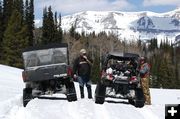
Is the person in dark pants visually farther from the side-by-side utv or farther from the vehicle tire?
the vehicle tire

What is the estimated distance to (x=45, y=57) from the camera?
1520 cm

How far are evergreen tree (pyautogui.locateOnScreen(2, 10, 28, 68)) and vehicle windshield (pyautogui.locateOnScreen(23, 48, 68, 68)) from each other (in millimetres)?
60569

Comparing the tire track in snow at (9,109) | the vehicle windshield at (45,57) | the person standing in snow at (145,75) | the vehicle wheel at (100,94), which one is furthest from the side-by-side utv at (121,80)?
the tire track in snow at (9,109)

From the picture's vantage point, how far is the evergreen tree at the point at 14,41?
7707 centimetres

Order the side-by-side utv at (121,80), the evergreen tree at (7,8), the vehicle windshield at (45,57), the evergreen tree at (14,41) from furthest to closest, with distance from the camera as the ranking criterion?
1. the evergreen tree at (7,8)
2. the evergreen tree at (14,41)
3. the vehicle windshield at (45,57)
4. the side-by-side utv at (121,80)

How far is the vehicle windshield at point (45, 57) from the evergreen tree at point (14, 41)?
60569 millimetres

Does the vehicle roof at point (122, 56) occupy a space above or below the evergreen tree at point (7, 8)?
below

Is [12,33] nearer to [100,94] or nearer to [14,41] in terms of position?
[14,41]

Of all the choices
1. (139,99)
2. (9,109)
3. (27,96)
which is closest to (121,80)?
(139,99)

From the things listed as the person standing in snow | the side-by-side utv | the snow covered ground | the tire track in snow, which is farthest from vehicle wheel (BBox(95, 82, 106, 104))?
the tire track in snow

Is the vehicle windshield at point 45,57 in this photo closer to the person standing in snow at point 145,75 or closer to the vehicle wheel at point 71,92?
the vehicle wheel at point 71,92

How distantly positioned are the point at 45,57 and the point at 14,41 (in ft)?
224

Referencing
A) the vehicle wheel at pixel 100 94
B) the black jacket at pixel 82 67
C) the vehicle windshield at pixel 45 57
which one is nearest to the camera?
the vehicle wheel at pixel 100 94

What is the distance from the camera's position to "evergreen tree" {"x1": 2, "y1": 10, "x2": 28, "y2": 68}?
7707 centimetres
